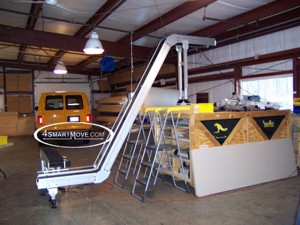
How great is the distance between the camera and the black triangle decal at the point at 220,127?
4664mm

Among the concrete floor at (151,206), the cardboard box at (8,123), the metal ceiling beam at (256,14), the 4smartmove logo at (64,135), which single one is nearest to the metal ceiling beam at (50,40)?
the 4smartmove logo at (64,135)

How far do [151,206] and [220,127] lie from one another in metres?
1.77

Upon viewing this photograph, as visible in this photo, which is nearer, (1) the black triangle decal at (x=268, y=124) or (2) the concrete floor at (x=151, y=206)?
(2) the concrete floor at (x=151, y=206)

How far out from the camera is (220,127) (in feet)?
15.6

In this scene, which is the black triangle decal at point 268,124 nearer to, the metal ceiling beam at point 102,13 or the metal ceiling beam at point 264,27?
the metal ceiling beam at point 264,27

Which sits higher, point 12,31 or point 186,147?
point 12,31

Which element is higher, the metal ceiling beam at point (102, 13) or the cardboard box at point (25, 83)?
the metal ceiling beam at point (102, 13)

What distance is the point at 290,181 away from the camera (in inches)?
199

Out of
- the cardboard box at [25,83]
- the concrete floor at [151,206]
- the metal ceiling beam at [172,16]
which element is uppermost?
the metal ceiling beam at [172,16]

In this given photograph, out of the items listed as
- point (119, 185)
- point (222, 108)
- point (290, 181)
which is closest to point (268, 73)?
point (222, 108)

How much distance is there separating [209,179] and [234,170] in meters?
0.55

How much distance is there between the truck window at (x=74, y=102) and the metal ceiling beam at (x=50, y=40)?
155cm

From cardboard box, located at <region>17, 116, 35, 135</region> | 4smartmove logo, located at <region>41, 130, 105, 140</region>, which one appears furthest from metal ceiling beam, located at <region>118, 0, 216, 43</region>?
cardboard box, located at <region>17, 116, 35, 135</region>

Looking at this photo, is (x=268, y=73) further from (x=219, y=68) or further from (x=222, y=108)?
(x=222, y=108)
